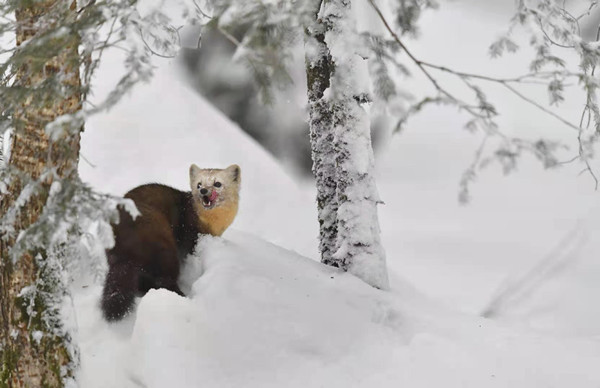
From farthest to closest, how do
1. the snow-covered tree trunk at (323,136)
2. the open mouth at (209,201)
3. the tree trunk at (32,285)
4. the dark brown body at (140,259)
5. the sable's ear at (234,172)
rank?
the snow-covered tree trunk at (323,136) → the sable's ear at (234,172) → the open mouth at (209,201) → the dark brown body at (140,259) → the tree trunk at (32,285)

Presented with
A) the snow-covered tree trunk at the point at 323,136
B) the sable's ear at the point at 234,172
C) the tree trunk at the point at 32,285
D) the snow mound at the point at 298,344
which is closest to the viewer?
the tree trunk at the point at 32,285

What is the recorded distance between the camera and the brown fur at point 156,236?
4.99 meters

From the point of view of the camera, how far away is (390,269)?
29.4ft

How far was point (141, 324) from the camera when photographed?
188 inches

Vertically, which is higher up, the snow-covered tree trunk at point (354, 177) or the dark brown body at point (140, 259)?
the snow-covered tree trunk at point (354, 177)

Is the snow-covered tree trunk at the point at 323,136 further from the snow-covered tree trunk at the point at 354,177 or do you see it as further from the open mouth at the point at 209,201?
the open mouth at the point at 209,201

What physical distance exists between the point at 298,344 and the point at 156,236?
1202mm

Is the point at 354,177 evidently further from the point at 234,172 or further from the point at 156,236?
the point at 156,236

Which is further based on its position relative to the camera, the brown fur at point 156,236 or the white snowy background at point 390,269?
the brown fur at point 156,236

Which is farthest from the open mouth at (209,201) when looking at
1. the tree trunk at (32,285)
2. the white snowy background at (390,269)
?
the tree trunk at (32,285)

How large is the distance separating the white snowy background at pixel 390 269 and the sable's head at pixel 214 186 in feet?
1.02

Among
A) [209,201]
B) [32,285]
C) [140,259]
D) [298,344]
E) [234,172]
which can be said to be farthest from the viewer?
[234,172]

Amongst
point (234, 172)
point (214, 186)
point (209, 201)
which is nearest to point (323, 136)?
point (234, 172)

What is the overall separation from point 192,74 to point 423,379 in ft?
24.9
